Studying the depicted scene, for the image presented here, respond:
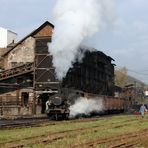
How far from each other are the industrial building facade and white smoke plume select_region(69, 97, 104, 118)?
205 cm

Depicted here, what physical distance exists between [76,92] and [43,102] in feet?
40.8

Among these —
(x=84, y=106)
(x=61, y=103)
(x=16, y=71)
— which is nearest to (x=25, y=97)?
(x=16, y=71)

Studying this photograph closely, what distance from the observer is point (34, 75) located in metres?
46.5

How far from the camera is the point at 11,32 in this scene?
249 ft

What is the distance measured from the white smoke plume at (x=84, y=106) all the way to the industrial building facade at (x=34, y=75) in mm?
2049

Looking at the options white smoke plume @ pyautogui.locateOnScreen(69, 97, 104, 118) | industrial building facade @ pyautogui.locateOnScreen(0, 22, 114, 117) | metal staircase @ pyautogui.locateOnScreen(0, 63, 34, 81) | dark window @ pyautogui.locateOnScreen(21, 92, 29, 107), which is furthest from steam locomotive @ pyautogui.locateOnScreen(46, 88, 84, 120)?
dark window @ pyautogui.locateOnScreen(21, 92, 29, 107)

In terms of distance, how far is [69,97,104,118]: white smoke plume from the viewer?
31.5 metres

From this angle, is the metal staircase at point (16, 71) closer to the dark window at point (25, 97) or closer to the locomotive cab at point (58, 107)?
A: the dark window at point (25, 97)

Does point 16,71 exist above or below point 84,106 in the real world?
above

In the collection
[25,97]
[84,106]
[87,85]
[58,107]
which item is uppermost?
[87,85]

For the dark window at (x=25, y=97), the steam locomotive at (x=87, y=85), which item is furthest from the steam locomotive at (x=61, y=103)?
the dark window at (x=25, y=97)

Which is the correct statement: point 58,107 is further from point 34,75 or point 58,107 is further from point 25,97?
point 25,97

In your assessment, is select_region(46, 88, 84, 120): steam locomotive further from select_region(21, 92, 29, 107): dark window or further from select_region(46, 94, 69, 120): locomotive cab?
select_region(21, 92, 29, 107): dark window

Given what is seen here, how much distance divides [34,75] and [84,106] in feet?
47.9
